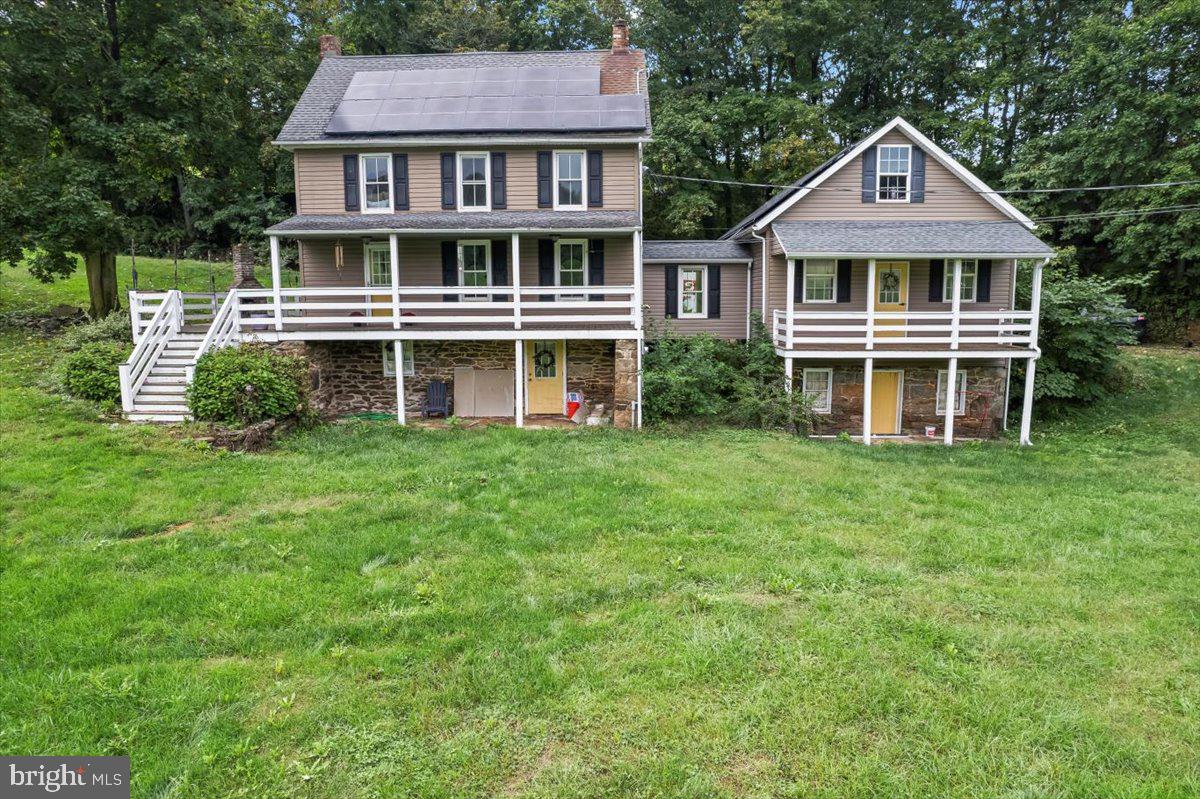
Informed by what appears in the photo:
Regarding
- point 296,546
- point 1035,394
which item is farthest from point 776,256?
point 296,546

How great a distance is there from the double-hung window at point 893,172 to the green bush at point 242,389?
587 inches

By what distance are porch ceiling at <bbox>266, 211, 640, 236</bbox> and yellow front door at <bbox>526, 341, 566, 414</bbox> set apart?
9.62 ft

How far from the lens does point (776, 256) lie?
17.0 meters

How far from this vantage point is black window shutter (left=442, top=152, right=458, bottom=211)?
15.9 metres

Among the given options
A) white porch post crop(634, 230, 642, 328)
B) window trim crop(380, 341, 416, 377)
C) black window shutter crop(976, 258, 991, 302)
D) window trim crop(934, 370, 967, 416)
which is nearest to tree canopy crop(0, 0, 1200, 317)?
window trim crop(380, 341, 416, 377)

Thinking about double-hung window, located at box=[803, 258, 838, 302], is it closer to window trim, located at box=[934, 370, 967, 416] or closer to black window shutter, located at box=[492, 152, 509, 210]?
window trim, located at box=[934, 370, 967, 416]

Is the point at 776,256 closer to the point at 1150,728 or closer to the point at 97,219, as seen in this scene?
the point at 1150,728

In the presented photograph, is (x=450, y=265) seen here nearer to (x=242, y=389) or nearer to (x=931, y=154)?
(x=242, y=389)

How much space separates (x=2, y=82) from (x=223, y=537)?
51.2 ft

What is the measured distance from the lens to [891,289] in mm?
17078

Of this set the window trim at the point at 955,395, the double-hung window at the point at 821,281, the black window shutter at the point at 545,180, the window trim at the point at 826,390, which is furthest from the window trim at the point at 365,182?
the window trim at the point at 955,395

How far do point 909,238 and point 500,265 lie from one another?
32.7 feet

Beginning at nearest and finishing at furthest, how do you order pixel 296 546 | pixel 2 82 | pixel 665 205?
pixel 296 546 < pixel 2 82 < pixel 665 205

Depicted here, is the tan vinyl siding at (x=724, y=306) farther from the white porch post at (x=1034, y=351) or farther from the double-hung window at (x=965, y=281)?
the white porch post at (x=1034, y=351)
